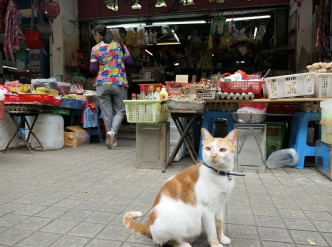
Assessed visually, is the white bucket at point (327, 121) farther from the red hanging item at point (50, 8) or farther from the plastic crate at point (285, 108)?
the red hanging item at point (50, 8)

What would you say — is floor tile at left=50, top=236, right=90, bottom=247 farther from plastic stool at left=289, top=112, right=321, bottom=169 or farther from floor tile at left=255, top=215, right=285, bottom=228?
plastic stool at left=289, top=112, right=321, bottom=169

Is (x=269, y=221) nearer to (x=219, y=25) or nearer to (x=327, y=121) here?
(x=327, y=121)

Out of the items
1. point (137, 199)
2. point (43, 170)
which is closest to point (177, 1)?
point (43, 170)

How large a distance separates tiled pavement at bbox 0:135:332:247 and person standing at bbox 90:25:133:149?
182 cm

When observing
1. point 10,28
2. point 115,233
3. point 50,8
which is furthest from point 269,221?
point 50,8

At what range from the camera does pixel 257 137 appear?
4.01 metres

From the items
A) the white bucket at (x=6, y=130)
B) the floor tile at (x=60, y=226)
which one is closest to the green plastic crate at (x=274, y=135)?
the floor tile at (x=60, y=226)

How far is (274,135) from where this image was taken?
15.5 ft

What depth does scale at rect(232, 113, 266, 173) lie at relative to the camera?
399cm

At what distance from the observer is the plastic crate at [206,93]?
421 cm

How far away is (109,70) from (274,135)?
374 centimetres

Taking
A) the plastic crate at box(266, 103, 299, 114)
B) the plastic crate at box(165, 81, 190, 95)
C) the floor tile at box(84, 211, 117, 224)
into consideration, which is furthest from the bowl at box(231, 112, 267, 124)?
the floor tile at box(84, 211, 117, 224)

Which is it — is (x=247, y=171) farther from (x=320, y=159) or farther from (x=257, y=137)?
(x=320, y=159)

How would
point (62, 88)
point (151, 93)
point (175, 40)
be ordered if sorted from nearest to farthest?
1. point (151, 93)
2. point (62, 88)
3. point (175, 40)
